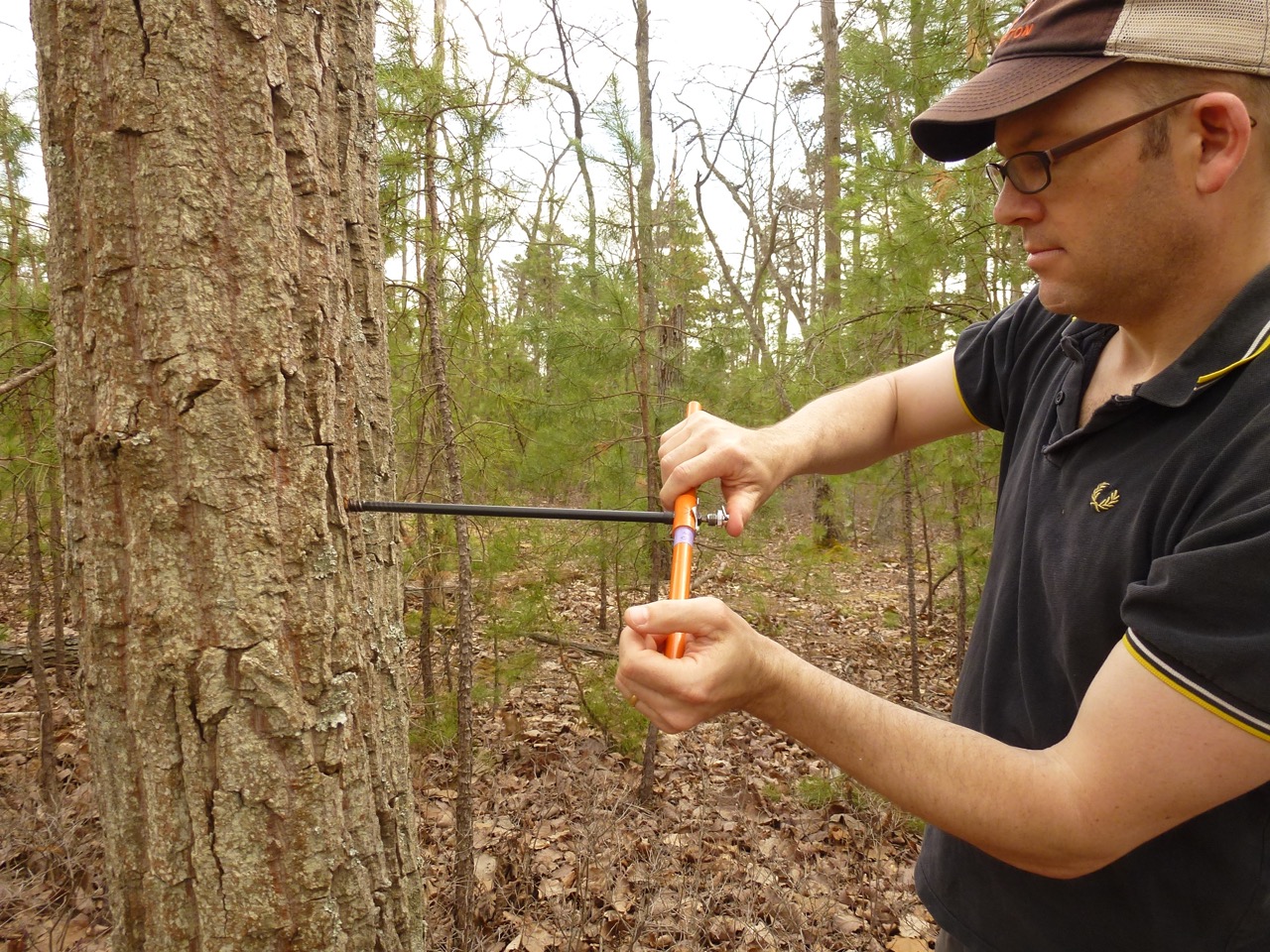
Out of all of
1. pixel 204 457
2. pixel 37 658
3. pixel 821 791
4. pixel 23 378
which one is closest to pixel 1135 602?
pixel 204 457

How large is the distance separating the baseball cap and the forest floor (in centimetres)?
271

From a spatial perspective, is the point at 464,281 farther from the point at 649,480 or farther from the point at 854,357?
the point at 854,357

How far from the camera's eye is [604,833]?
128 inches

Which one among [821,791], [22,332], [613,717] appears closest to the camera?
[22,332]

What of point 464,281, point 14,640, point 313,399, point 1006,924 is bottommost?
point 14,640

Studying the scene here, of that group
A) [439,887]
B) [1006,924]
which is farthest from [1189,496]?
[439,887]

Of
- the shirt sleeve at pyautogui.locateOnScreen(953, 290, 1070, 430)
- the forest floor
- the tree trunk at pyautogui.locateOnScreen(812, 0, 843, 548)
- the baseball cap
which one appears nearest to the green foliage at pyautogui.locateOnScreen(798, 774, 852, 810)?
the forest floor

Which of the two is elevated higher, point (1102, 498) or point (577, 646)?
point (1102, 498)

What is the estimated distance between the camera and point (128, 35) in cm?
111

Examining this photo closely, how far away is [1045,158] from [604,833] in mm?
3065

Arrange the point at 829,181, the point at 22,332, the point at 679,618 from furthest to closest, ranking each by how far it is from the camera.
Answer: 1. the point at 829,181
2. the point at 22,332
3. the point at 679,618

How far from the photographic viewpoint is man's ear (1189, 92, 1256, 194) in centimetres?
108

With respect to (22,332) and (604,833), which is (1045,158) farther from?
(22,332)

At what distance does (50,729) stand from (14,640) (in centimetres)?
250
